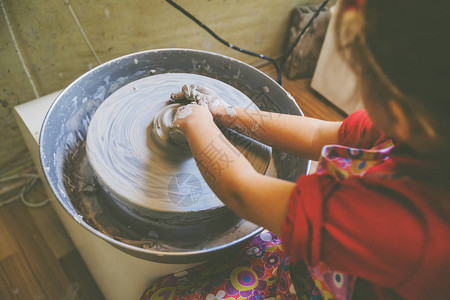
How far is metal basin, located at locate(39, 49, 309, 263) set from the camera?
0.85 meters

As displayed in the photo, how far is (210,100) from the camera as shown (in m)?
0.88

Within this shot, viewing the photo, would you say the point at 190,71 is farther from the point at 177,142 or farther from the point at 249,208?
the point at 249,208

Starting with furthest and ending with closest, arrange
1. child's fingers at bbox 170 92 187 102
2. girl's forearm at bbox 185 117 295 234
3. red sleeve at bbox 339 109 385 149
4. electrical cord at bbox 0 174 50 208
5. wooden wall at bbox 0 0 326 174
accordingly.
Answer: electrical cord at bbox 0 174 50 208 < wooden wall at bbox 0 0 326 174 < child's fingers at bbox 170 92 187 102 < red sleeve at bbox 339 109 385 149 < girl's forearm at bbox 185 117 295 234

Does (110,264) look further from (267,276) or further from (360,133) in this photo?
(360,133)

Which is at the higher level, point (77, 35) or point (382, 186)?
point (77, 35)

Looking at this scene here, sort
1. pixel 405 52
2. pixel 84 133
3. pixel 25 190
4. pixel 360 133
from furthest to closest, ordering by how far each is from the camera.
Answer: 1. pixel 25 190
2. pixel 84 133
3. pixel 360 133
4. pixel 405 52

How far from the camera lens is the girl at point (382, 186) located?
394 mm

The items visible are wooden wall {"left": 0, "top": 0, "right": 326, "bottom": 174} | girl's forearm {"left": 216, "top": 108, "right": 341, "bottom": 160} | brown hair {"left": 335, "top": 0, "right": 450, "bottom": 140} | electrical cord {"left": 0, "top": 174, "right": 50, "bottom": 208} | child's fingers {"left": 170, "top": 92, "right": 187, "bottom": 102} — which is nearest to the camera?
brown hair {"left": 335, "top": 0, "right": 450, "bottom": 140}

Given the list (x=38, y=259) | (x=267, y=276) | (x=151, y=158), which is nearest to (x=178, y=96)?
(x=151, y=158)

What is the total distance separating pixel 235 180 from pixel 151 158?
0.31 metres

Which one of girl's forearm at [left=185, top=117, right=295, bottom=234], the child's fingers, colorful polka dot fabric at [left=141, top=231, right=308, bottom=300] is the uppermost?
the child's fingers

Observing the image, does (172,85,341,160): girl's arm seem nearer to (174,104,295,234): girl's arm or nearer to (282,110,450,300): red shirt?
(174,104,295,234): girl's arm

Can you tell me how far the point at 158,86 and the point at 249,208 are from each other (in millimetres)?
570

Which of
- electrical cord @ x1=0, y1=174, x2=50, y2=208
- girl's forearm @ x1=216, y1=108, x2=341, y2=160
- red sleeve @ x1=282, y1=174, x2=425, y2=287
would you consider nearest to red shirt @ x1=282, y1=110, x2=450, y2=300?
red sleeve @ x1=282, y1=174, x2=425, y2=287
